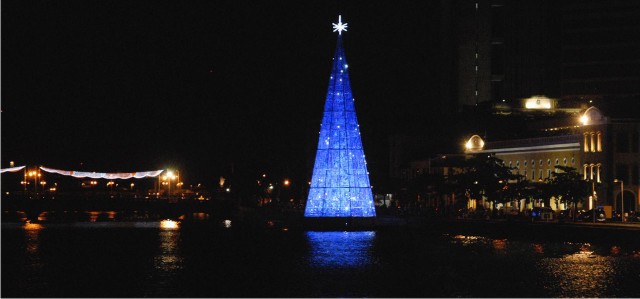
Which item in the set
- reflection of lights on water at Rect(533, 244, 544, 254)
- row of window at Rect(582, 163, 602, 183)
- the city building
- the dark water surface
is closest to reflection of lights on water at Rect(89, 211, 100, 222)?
the dark water surface

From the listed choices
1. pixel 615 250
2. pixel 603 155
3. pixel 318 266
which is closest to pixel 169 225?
pixel 603 155

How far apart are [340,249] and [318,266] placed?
13965 millimetres

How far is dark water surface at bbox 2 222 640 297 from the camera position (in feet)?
188

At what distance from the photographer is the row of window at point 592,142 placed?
358 feet

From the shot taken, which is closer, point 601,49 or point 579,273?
point 579,273

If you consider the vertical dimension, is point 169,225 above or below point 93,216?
below

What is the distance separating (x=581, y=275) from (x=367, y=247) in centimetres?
2626

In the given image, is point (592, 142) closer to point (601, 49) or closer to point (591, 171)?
point (591, 171)

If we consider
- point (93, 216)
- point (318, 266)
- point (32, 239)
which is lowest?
point (318, 266)

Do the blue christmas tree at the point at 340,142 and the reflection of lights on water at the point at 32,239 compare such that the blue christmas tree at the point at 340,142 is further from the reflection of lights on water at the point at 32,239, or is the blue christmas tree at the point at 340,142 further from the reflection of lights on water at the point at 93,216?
the reflection of lights on water at the point at 93,216

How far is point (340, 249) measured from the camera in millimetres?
84938

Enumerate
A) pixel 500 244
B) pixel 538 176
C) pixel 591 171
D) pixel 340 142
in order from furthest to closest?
pixel 538 176 < pixel 591 171 < pixel 340 142 < pixel 500 244

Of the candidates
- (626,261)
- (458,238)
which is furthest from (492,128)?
(626,261)

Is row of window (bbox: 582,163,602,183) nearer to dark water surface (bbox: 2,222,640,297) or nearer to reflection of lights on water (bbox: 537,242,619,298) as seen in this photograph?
dark water surface (bbox: 2,222,640,297)
